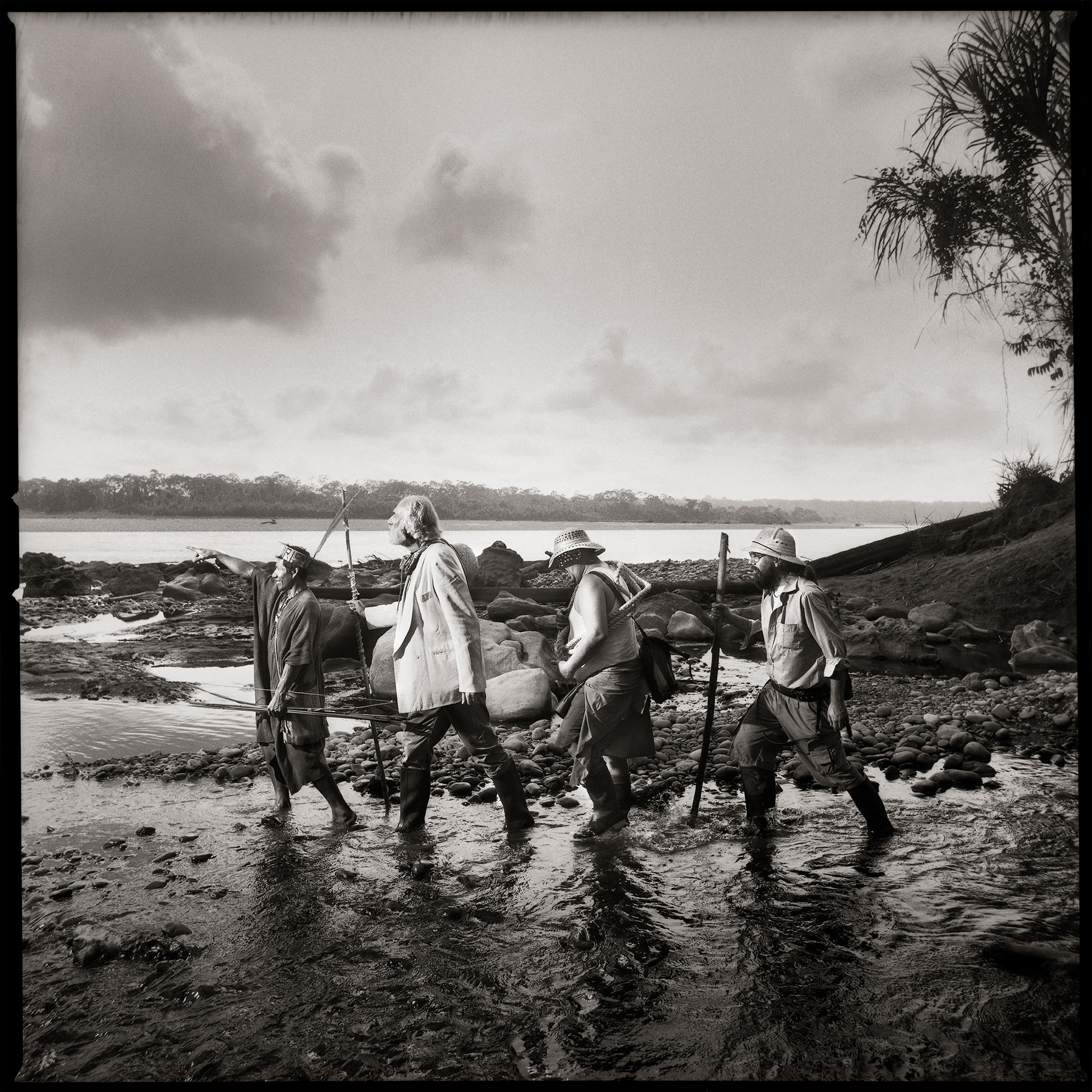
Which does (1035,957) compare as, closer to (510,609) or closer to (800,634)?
(800,634)

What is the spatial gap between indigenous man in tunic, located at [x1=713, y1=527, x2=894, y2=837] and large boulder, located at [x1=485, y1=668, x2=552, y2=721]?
1526mm

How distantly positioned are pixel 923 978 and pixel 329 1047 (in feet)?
7.39

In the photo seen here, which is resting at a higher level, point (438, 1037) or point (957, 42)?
point (957, 42)

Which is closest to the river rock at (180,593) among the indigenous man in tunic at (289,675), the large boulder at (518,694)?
the indigenous man in tunic at (289,675)

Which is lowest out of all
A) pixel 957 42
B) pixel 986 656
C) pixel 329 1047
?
pixel 329 1047

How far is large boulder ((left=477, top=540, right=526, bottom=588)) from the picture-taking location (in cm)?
480

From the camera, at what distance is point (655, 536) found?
4484mm

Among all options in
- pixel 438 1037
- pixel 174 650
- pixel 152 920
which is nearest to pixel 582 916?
pixel 438 1037

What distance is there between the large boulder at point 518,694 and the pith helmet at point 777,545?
1909mm

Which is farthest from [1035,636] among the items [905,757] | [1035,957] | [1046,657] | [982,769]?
[1035,957]

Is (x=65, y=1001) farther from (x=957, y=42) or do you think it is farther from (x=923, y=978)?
(x=957, y=42)

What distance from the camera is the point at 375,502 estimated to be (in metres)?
4.21

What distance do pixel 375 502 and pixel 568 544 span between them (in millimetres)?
1096

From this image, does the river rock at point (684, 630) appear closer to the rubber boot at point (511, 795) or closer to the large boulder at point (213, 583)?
the rubber boot at point (511, 795)
